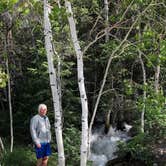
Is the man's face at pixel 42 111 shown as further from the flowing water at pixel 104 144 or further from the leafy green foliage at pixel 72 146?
the flowing water at pixel 104 144

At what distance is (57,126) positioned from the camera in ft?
30.4

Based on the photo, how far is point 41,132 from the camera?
947cm

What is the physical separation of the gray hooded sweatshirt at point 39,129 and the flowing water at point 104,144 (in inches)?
125

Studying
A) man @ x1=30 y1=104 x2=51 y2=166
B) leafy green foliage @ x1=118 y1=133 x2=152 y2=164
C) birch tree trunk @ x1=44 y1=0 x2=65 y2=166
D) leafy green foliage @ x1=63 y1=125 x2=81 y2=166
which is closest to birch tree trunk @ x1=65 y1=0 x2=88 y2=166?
birch tree trunk @ x1=44 y1=0 x2=65 y2=166

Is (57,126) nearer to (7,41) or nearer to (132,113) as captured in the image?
(7,41)

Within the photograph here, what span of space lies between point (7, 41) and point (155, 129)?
5.31m

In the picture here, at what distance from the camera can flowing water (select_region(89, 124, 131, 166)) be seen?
12.6m

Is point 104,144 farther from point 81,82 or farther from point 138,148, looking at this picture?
point 81,82

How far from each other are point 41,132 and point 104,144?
4.53m

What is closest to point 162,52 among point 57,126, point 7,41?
point 57,126

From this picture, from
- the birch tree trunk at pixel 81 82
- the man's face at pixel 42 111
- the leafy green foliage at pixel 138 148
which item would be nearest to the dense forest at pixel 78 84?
the leafy green foliage at pixel 138 148

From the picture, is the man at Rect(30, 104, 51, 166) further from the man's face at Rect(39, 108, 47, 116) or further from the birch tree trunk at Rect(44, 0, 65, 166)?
the birch tree trunk at Rect(44, 0, 65, 166)

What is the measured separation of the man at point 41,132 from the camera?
937 centimetres

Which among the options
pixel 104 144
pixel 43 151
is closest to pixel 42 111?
pixel 43 151
